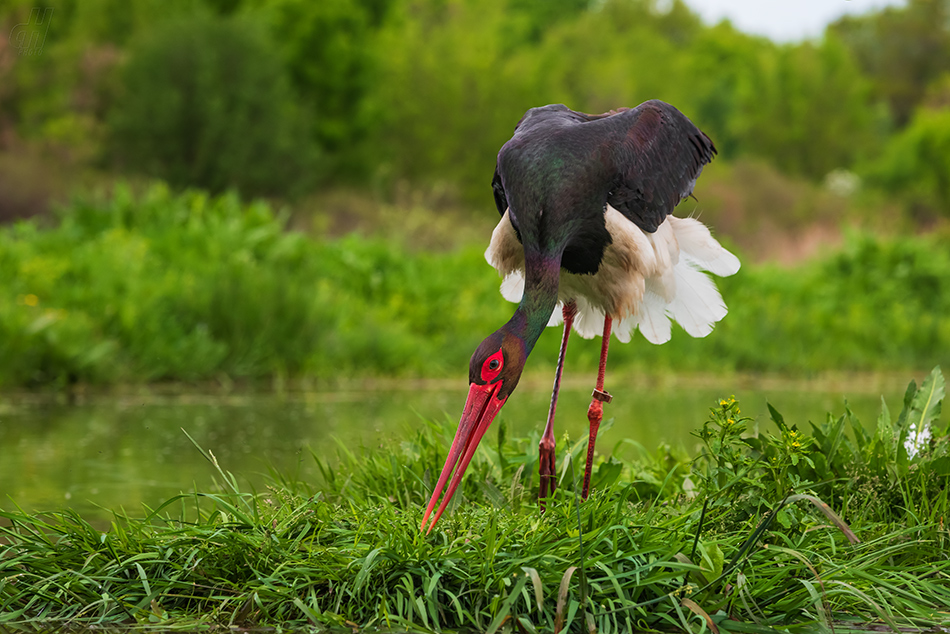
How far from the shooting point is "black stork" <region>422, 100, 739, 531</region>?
11.3 feet

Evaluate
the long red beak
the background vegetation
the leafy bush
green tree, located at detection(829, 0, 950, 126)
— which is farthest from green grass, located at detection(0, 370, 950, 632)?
green tree, located at detection(829, 0, 950, 126)

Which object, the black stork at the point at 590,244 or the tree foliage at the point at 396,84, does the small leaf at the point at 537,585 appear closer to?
the black stork at the point at 590,244

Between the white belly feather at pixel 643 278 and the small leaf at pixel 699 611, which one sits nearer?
the small leaf at pixel 699 611

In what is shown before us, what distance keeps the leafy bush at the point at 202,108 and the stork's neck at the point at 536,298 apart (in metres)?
22.9

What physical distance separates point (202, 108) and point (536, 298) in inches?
927

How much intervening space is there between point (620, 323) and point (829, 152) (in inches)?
1694

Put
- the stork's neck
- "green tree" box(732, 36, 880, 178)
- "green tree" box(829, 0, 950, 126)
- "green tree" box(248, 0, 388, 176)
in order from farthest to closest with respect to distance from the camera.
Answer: "green tree" box(829, 0, 950, 126)
"green tree" box(732, 36, 880, 178)
"green tree" box(248, 0, 388, 176)
the stork's neck

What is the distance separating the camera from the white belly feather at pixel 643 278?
12.9 feet

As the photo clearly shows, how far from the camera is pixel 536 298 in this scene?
11.8ft

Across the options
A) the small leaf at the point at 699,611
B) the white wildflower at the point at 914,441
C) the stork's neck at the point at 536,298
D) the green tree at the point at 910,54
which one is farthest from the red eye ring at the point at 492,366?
the green tree at the point at 910,54

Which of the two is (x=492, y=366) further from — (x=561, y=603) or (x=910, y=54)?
(x=910, y=54)

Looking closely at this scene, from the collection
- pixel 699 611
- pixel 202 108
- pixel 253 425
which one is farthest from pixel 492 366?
pixel 202 108
